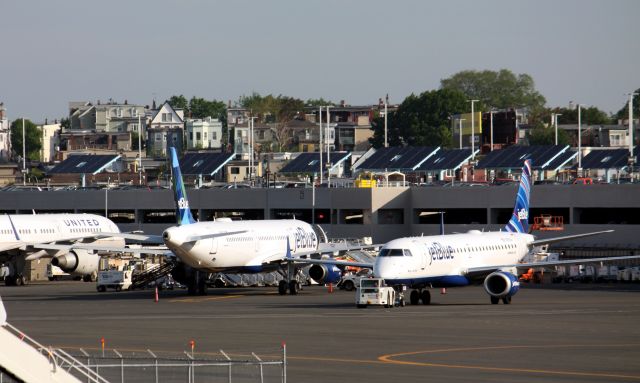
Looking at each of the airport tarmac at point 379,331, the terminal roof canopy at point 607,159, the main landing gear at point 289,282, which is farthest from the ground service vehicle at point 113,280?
the terminal roof canopy at point 607,159

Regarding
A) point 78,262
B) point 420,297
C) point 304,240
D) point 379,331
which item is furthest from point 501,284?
point 78,262

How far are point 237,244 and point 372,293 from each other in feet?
48.1

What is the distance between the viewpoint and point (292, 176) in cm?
18700

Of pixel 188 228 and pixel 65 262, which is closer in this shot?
pixel 188 228

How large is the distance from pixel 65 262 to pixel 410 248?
33276 mm

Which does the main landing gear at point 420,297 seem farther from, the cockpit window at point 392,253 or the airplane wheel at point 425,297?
the cockpit window at point 392,253

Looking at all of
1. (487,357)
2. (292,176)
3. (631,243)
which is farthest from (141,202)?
(487,357)

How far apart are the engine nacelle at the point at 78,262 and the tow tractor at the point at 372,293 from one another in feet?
104

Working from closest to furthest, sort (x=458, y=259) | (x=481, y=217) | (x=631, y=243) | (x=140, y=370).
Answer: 1. (x=140, y=370)
2. (x=458, y=259)
3. (x=631, y=243)
4. (x=481, y=217)

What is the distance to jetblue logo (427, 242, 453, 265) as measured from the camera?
64.8 m

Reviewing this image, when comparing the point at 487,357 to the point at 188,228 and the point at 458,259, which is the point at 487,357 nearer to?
the point at 458,259

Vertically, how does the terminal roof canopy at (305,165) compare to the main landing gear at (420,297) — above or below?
above

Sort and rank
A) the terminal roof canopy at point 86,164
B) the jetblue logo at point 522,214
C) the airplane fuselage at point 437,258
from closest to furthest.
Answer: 1. the airplane fuselage at point 437,258
2. the jetblue logo at point 522,214
3. the terminal roof canopy at point 86,164

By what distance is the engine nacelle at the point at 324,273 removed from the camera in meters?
78.6
